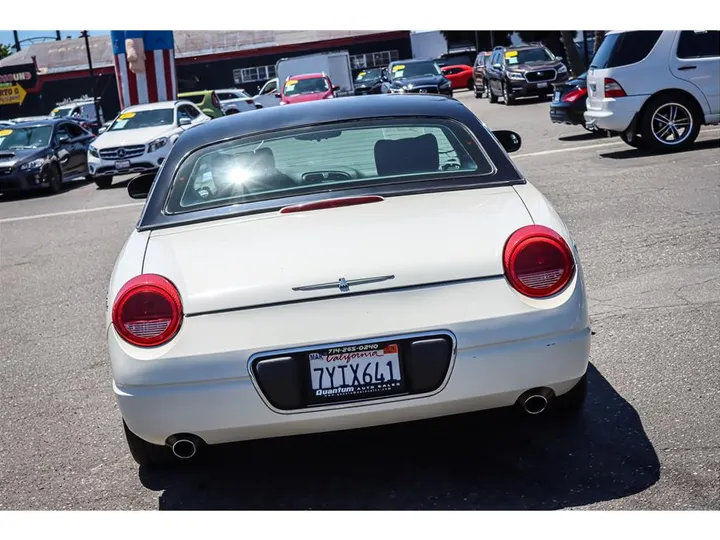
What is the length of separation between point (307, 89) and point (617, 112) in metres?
20.2

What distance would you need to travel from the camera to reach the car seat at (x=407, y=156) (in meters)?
4.36

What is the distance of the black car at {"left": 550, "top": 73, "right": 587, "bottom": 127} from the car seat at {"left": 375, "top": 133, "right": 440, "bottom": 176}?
1237 centimetres

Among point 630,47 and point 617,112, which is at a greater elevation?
point 630,47

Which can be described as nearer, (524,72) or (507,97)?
(524,72)

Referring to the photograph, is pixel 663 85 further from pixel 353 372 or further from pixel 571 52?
pixel 571 52

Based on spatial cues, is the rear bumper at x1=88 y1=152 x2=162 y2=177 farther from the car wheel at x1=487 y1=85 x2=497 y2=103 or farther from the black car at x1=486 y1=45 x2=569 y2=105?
the car wheel at x1=487 y1=85 x2=497 y2=103

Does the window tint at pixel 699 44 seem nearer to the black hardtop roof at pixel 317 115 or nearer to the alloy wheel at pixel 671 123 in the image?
the alloy wheel at pixel 671 123

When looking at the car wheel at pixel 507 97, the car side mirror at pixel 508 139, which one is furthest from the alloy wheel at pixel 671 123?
the car wheel at pixel 507 97

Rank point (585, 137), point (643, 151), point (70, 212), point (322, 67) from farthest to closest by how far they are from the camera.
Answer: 1. point (322, 67)
2. point (585, 137)
3. point (70, 212)
4. point (643, 151)

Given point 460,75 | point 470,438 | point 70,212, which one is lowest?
point 460,75

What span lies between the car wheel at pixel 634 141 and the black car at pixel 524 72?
13.8m

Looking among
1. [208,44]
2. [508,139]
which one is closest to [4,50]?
[208,44]

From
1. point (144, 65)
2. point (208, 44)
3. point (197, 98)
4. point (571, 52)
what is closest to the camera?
point (144, 65)

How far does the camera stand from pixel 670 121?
1338 centimetres
